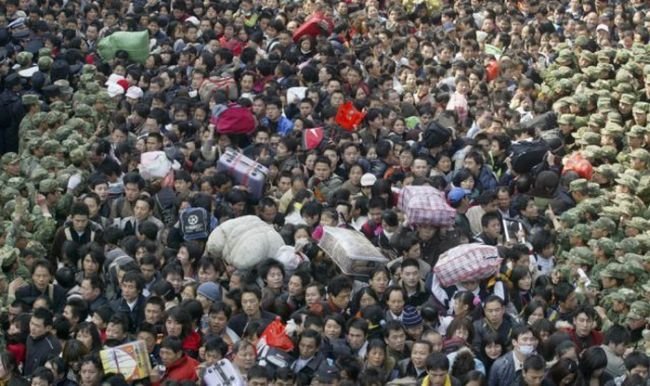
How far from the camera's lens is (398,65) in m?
20.6

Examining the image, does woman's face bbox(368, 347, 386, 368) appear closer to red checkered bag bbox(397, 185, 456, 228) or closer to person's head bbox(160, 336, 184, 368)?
person's head bbox(160, 336, 184, 368)

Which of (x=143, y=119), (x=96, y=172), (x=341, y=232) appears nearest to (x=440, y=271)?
(x=341, y=232)

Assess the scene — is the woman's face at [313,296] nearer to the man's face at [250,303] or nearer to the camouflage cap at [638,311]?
the man's face at [250,303]

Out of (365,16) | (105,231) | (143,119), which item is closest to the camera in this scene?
(105,231)

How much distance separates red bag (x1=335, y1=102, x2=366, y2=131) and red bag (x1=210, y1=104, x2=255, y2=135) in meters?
0.89

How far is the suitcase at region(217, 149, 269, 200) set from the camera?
54.1 feet

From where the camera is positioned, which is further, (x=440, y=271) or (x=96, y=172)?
(x=96, y=172)

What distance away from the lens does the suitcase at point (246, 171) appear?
54.1ft

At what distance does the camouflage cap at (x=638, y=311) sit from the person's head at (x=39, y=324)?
447 centimetres

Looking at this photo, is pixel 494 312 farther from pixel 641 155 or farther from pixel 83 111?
pixel 83 111

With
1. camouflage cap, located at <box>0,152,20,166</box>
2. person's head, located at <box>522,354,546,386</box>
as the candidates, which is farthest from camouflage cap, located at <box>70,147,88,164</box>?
person's head, located at <box>522,354,546,386</box>

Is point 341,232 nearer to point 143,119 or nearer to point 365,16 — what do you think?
point 143,119

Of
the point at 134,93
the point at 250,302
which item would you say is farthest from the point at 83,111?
the point at 250,302

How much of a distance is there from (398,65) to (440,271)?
6874 millimetres
